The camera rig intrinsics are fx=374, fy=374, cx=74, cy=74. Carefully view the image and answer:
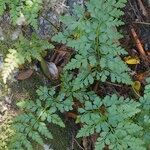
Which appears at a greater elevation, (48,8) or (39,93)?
(48,8)

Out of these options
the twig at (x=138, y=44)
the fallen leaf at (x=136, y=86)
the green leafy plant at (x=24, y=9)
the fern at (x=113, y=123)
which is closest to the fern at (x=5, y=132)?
the fern at (x=113, y=123)

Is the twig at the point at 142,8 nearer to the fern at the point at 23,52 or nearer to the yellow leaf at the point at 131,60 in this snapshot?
the yellow leaf at the point at 131,60

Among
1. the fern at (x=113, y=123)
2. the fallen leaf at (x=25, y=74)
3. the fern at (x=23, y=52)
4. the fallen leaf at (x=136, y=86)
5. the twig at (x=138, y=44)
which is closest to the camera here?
the fern at (x=113, y=123)

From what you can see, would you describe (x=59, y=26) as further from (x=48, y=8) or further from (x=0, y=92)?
(x=0, y=92)

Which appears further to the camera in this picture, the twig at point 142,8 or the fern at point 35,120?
the twig at point 142,8

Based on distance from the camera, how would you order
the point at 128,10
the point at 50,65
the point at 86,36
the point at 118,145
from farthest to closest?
the point at 128,10 < the point at 50,65 < the point at 86,36 < the point at 118,145

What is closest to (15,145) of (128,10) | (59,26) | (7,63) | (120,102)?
(7,63)

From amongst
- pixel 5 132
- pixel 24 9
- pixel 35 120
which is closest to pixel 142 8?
pixel 24 9
